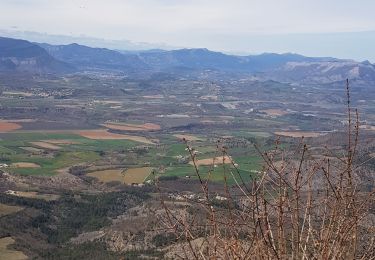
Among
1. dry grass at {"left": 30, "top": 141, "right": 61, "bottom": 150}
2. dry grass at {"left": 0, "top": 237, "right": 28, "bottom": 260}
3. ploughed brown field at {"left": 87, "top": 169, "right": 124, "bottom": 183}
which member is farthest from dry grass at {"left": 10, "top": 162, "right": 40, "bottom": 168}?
dry grass at {"left": 0, "top": 237, "right": 28, "bottom": 260}

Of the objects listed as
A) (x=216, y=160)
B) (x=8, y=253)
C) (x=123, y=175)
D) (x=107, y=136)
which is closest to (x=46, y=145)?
(x=107, y=136)

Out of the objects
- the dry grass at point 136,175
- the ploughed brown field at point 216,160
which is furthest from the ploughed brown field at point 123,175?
the ploughed brown field at point 216,160

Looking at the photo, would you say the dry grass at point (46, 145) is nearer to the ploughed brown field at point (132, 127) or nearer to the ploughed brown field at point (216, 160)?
the ploughed brown field at point (132, 127)

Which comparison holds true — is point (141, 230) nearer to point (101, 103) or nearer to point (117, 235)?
point (117, 235)

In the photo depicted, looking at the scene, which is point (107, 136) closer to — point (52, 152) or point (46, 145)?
point (46, 145)

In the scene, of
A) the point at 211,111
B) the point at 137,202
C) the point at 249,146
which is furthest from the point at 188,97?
the point at 137,202

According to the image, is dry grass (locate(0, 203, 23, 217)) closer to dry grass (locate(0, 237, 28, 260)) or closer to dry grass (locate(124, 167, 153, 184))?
dry grass (locate(0, 237, 28, 260))

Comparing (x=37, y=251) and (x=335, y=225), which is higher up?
(x=335, y=225)
